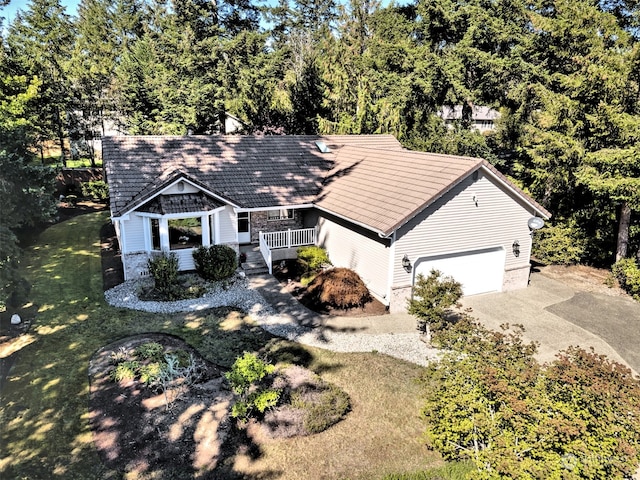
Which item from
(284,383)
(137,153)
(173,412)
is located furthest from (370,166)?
(173,412)

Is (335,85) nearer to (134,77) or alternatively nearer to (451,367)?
(134,77)

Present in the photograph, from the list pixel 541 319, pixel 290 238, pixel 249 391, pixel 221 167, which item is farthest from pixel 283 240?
pixel 541 319

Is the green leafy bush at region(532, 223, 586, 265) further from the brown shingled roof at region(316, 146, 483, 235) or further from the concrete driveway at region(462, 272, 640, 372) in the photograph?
the brown shingled roof at region(316, 146, 483, 235)

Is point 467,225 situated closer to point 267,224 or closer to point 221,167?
point 267,224

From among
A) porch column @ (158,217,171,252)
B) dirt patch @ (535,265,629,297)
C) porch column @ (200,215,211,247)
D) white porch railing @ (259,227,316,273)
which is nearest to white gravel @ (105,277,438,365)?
porch column @ (158,217,171,252)

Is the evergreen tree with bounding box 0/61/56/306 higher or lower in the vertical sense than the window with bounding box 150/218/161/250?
higher

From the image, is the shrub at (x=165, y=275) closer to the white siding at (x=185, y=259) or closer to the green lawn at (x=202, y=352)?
the white siding at (x=185, y=259)
